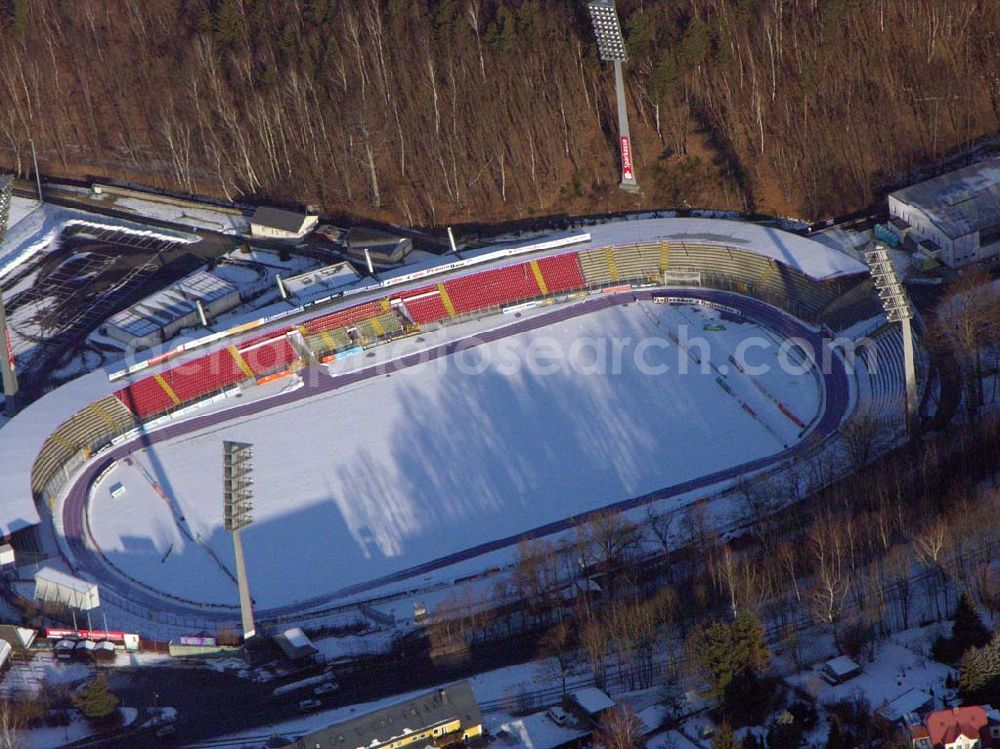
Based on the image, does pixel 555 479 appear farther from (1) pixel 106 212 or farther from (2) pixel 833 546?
(1) pixel 106 212

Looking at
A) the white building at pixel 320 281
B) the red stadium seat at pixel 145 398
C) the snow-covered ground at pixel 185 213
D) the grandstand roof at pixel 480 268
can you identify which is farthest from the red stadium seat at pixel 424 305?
the snow-covered ground at pixel 185 213

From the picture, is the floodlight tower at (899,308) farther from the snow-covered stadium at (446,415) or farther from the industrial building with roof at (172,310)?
the industrial building with roof at (172,310)

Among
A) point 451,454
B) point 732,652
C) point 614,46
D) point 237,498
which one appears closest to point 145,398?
point 451,454

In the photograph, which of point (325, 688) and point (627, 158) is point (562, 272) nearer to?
point (627, 158)

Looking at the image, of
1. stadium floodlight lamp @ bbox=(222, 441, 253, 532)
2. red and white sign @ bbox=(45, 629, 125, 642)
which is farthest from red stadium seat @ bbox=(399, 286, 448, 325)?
red and white sign @ bbox=(45, 629, 125, 642)

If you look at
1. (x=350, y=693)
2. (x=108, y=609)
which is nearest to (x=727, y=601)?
(x=350, y=693)

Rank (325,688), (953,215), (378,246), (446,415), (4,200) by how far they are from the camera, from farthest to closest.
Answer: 1. (378,246)
2. (953,215)
3. (4,200)
4. (446,415)
5. (325,688)

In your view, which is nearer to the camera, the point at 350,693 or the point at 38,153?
the point at 350,693
